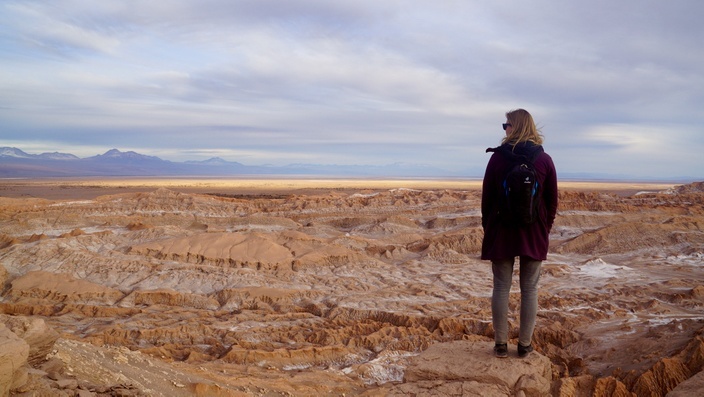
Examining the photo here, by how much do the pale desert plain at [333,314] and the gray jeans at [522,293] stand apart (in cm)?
32

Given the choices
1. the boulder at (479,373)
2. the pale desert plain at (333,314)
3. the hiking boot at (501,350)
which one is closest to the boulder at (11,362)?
the pale desert plain at (333,314)

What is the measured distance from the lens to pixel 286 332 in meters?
7.41

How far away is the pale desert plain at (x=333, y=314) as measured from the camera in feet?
15.2

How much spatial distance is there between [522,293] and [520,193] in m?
1.04

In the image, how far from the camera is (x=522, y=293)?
469 centimetres

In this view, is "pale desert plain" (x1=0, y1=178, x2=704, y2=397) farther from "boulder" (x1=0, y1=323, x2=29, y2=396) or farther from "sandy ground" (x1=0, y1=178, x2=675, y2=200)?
"sandy ground" (x1=0, y1=178, x2=675, y2=200)

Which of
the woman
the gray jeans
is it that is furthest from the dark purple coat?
the gray jeans

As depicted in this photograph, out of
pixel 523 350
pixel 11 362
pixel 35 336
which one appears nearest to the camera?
pixel 11 362

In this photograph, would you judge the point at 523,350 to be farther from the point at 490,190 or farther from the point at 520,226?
the point at 490,190

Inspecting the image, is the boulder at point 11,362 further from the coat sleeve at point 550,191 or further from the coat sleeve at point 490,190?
the coat sleeve at point 550,191

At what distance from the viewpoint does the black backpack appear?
4160mm

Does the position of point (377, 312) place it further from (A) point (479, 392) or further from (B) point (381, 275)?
(A) point (479, 392)

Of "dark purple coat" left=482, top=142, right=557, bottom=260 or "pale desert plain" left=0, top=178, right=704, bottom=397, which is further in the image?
"pale desert plain" left=0, top=178, right=704, bottom=397

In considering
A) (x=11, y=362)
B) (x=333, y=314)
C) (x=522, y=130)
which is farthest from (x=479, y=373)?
(x=333, y=314)
